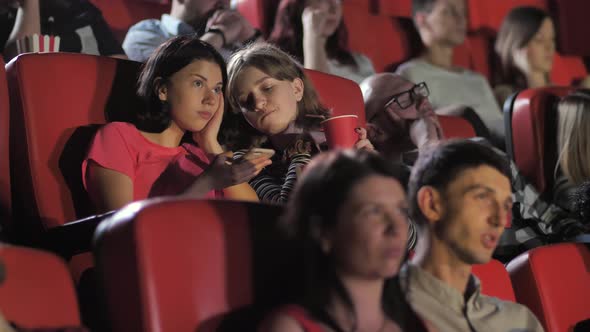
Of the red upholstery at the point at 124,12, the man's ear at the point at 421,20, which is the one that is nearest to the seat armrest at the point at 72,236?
the red upholstery at the point at 124,12

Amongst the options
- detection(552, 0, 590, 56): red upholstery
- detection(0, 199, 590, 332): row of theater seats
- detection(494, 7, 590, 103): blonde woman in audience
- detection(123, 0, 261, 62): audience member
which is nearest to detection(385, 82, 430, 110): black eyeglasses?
detection(123, 0, 261, 62): audience member

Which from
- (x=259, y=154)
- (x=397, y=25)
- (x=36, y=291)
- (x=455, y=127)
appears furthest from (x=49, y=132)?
(x=397, y=25)

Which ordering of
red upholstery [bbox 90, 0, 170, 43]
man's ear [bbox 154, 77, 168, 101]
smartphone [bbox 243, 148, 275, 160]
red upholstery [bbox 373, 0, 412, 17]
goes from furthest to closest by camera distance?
red upholstery [bbox 373, 0, 412, 17] < red upholstery [bbox 90, 0, 170, 43] < man's ear [bbox 154, 77, 168, 101] < smartphone [bbox 243, 148, 275, 160]

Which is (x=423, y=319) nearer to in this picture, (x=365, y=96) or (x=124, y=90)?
(x=124, y=90)

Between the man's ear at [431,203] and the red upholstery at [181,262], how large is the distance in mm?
133

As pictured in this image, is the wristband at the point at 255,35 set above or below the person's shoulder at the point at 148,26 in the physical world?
below

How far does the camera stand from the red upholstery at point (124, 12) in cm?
132

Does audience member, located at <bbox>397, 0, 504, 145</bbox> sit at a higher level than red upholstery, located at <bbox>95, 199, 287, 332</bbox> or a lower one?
lower

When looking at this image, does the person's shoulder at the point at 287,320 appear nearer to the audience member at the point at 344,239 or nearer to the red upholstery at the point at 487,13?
the audience member at the point at 344,239

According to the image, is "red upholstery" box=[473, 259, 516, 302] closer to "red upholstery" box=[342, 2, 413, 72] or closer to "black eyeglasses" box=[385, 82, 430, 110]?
"black eyeglasses" box=[385, 82, 430, 110]

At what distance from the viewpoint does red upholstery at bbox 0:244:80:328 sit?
1.74ft

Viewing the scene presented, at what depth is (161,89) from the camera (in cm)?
87

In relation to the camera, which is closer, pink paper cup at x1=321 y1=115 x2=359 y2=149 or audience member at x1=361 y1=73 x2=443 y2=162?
pink paper cup at x1=321 y1=115 x2=359 y2=149

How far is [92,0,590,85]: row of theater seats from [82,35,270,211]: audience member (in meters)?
0.48
